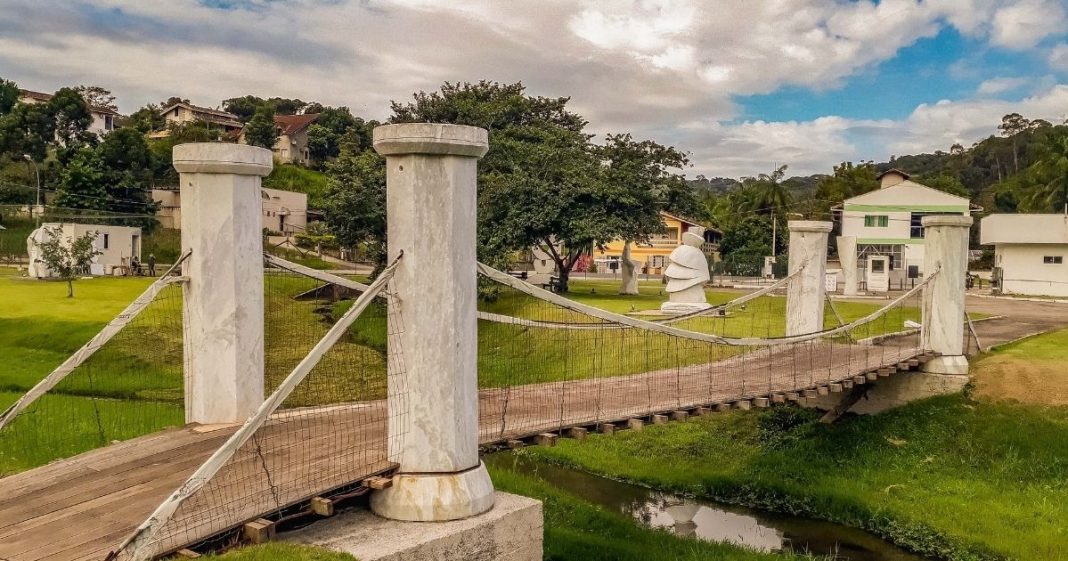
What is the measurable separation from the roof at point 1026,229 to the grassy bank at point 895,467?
2125 cm

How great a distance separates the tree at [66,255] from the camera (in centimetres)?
2056

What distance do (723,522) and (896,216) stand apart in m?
28.8

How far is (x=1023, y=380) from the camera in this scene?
11.4 meters

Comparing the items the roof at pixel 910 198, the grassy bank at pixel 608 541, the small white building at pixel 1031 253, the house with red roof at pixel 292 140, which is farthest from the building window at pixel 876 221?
the house with red roof at pixel 292 140

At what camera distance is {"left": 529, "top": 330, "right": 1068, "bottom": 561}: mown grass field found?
8.91m

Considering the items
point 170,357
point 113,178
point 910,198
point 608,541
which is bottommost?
point 608,541

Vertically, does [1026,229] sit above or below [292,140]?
below

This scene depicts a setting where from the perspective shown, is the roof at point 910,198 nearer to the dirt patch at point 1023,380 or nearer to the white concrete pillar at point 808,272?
the dirt patch at point 1023,380

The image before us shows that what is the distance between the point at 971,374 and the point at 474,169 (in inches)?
367

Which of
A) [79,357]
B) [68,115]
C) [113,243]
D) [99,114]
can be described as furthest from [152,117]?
[79,357]

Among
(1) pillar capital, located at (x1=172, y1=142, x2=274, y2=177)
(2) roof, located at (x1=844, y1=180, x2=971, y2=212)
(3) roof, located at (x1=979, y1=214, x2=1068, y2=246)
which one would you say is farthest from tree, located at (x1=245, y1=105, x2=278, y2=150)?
(1) pillar capital, located at (x1=172, y1=142, x2=274, y2=177)

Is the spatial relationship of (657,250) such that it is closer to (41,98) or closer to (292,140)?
(292,140)

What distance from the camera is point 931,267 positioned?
1195 cm

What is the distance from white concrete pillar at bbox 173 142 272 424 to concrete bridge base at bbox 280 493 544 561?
1.34m
